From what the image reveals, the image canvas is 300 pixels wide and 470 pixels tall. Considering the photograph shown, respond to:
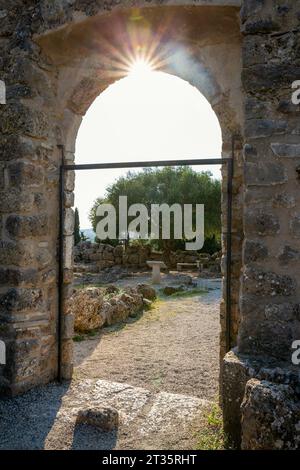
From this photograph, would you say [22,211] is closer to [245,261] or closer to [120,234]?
[245,261]

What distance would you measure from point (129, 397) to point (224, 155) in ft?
7.65

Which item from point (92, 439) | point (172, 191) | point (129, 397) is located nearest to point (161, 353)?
point (129, 397)

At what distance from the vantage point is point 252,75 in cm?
247

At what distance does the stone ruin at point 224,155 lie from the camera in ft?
7.66

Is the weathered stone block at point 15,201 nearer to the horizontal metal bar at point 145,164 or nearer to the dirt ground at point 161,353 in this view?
the horizontal metal bar at point 145,164

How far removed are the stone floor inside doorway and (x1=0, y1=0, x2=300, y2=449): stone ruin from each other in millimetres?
339

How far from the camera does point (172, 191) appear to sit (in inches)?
795

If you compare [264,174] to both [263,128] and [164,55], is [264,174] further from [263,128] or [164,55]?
[164,55]

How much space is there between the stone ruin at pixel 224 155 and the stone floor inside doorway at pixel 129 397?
0.34 meters

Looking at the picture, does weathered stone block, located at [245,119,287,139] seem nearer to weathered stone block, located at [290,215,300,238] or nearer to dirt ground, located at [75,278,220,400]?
weathered stone block, located at [290,215,300,238]

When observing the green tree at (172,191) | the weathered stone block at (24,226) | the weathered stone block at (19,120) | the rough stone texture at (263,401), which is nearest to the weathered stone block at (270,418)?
the rough stone texture at (263,401)

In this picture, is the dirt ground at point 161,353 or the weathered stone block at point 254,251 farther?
the dirt ground at point 161,353

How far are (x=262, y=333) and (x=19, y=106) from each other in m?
2.79

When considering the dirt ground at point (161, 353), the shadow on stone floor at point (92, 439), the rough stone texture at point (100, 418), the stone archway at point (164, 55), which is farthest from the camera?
the dirt ground at point (161, 353)
